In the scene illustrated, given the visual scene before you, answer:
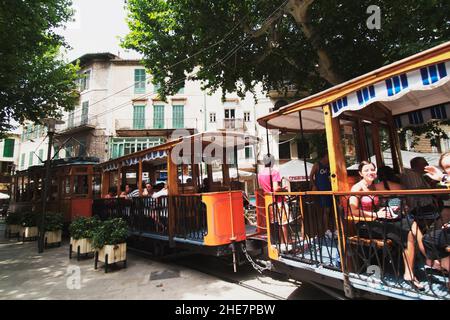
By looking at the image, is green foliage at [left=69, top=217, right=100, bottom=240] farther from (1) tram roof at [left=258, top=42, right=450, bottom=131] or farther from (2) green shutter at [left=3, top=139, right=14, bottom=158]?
(2) green shutter at [left=3, top=139, right=14, bottom=158]

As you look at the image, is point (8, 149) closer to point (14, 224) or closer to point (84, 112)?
point (84, 112)

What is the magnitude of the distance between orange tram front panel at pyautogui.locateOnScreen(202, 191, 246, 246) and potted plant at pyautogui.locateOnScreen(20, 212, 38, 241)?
28.9ft

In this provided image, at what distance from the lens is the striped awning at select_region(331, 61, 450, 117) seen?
8.42 ft

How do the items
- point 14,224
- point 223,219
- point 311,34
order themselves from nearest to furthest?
point 223,219 → point 311,34 → point 14,224

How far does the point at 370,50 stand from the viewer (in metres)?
7.61

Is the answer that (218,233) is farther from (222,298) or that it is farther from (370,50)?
(370,50)

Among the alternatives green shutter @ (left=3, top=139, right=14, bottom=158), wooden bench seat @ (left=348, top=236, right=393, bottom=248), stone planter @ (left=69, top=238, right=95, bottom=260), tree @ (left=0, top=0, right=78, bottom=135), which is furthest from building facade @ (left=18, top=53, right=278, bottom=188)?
wooden bench seat @ (left=348, top=236, right=393, bottom=248)

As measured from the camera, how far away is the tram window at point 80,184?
10.5 meters

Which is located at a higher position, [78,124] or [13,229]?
[78,124]

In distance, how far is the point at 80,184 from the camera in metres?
10.6

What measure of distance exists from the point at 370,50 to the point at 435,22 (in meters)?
2.12

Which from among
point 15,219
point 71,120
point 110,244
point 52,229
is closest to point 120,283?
point 110,244

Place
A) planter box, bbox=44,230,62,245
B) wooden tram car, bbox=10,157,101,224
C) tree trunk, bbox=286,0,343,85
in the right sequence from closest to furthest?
tree trunk, bbox=286,0,343,85
planter box, bbox=44,230,62,245
wooden tram car, bbox=10,157,101,224

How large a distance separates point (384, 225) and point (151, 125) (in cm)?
2315
